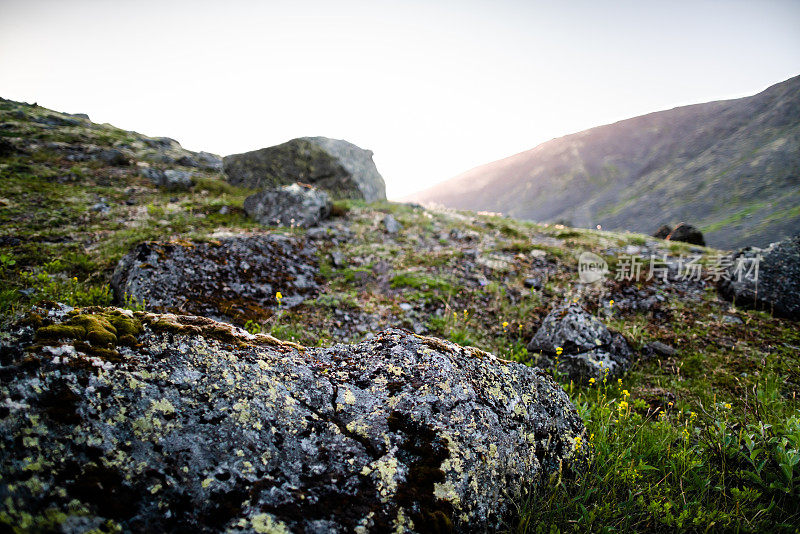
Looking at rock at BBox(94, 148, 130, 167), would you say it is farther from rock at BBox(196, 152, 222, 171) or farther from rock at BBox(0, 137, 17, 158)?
rock at BBox(196, 152, 222, 171)

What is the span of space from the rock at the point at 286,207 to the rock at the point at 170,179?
5.39 metres

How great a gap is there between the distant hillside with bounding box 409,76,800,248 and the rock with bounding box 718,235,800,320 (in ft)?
73.1

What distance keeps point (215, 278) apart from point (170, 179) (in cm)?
1208

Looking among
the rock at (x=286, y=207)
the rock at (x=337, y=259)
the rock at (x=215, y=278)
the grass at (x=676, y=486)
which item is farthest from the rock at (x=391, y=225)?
the grass at (x=676, y=486)

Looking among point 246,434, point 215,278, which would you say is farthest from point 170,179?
point 246,434

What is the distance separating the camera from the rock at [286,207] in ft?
38.0

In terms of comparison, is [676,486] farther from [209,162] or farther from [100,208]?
[209,162]

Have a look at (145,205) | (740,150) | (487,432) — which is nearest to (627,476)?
(487,432)

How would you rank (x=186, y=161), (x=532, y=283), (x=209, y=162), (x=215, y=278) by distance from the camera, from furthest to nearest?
(x=209, y=162) < (x=186, y=161) < (x=532, y=283) < (x=215, y=278)

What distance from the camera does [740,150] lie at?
48.3m

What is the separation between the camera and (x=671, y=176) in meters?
54.0

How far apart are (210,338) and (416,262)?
771 cm

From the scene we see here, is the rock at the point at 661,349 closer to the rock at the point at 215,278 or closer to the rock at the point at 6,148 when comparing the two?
the rock at the point at 215,278

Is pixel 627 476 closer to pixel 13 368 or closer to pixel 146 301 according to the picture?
pixel 13 368
